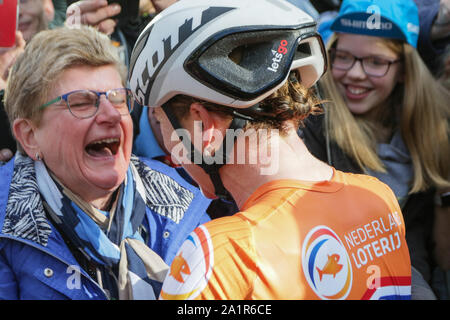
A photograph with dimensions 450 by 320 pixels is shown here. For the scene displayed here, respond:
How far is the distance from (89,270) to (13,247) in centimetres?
35

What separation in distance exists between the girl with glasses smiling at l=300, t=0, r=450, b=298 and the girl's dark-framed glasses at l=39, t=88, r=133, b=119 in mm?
1326

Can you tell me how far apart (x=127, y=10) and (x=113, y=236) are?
1.39m

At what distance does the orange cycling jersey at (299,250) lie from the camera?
1419 millimetres

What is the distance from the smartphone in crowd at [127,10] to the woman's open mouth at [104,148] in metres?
0.90

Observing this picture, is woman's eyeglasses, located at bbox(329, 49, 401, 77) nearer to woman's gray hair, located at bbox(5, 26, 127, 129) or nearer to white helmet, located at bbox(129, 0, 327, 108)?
woman's gray hair, located at bbox(5, 26, 127, 129)

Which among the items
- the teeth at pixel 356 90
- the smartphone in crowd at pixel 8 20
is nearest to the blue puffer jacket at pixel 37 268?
the smartphone in crowd at pixel 8 20

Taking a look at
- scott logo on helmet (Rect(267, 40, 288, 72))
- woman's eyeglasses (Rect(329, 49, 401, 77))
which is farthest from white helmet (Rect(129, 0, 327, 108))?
woman's eyeglasses (Rect(329, 49, 401, 77))

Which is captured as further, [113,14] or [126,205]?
[113,14]

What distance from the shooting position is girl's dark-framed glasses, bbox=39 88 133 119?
250 cm

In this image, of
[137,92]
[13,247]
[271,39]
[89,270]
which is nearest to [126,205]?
[89,270]

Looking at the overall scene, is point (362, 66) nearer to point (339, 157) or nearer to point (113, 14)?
point (339, 157)

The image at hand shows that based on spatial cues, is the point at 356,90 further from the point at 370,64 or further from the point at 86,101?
the point at 86,101

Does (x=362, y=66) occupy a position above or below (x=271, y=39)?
below

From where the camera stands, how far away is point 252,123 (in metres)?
1.71
